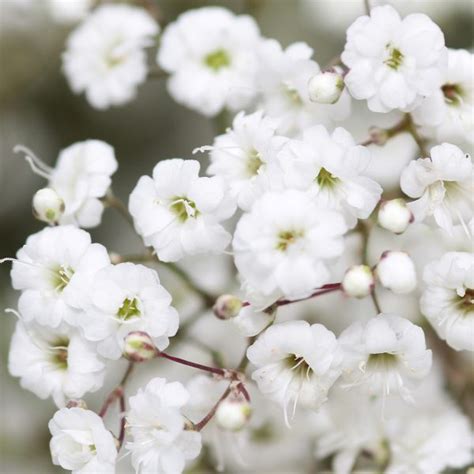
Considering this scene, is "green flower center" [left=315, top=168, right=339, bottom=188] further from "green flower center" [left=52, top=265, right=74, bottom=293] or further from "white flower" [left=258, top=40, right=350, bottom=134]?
"green flower center" [left=52, top=265, right=74, bottom=293]

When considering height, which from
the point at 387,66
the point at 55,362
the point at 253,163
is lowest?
the point at 55,362

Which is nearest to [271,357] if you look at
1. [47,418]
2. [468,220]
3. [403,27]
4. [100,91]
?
[468,220]

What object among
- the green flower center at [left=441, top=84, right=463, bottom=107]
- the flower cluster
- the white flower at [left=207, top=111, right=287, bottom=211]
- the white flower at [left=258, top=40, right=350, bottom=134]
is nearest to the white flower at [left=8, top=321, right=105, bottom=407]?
the flower cluster

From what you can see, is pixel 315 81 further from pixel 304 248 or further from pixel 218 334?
pixel 218 334

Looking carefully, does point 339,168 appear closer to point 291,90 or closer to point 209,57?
point 291,90

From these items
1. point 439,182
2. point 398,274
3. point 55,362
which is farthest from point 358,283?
point 55,362

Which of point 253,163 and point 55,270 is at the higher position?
point 253,163

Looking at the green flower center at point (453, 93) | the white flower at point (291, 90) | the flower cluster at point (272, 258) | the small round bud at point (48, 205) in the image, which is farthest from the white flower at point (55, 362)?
the green flower center at point (453, 93)
